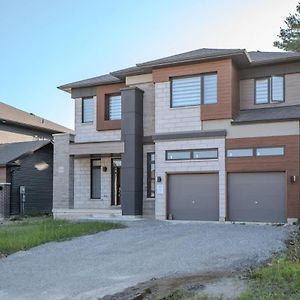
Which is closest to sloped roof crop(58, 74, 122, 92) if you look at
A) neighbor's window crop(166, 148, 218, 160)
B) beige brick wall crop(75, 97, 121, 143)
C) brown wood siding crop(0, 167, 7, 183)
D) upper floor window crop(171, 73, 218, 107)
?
beige brick wall crop(75, 97, 121, 143)

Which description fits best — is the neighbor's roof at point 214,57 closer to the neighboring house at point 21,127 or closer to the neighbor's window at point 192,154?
the neighbor's window at point 192,154

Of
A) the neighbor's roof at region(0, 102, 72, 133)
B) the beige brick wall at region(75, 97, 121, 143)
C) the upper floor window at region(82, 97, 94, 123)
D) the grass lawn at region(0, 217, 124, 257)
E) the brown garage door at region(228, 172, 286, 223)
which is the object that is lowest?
the grass lawn at region(0, 217, 124, 257)

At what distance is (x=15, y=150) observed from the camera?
1232 inches

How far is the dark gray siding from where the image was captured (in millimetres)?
29562

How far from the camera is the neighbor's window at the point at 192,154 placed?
2148 centimetres

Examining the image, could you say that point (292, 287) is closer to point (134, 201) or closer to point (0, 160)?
point (134, 201)

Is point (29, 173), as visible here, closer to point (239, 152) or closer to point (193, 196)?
point (193, 196)

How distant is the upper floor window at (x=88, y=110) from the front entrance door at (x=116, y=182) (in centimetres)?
264

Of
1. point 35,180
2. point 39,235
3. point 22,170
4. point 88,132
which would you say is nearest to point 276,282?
point 39,235

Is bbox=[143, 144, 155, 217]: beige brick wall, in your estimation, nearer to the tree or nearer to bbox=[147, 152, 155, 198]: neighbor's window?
bbox=[147, 152, 155, 198]: neighbor's window

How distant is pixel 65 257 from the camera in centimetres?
1263

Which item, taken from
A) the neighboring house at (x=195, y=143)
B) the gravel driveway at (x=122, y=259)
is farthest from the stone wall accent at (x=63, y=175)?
the gravel driveway at (x=122, y=259)

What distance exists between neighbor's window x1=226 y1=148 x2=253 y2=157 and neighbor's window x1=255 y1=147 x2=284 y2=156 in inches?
12.4

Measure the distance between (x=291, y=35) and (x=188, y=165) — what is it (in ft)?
58.3
